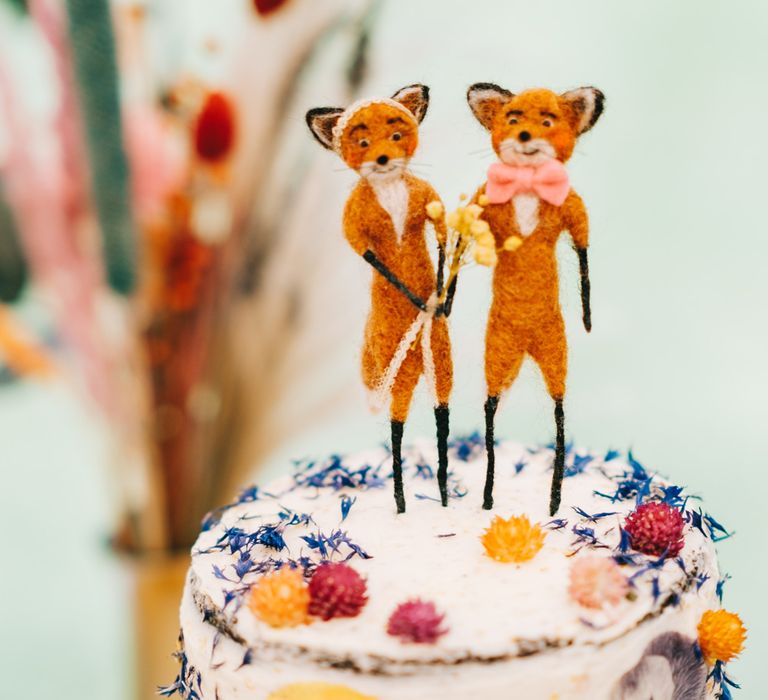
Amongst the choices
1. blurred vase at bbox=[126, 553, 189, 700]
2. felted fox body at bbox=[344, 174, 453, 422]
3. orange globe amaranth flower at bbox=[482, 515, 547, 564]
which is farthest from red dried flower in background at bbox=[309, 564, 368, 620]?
blurred vase at bbox=[126, 553, 189, 700]

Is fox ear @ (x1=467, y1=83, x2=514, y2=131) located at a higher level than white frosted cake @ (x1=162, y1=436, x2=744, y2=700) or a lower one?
higher

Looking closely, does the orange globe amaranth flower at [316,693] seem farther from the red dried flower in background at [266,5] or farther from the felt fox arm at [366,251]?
the red dried flower in background at [266,5]

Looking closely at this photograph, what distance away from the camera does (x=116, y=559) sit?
2.35 metres

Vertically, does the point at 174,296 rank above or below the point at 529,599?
above

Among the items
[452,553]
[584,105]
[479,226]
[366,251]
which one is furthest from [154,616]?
[584,105]

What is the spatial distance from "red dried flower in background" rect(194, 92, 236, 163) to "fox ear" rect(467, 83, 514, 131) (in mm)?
888

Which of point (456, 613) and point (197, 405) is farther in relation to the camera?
point (197, 405)

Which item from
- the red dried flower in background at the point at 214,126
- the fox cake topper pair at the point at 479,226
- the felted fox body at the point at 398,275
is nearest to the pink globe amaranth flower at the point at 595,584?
the fox cake topper pair at the point at 479,226

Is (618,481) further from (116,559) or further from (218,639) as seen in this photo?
(116,559)

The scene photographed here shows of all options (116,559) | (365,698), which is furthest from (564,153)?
(116,559)

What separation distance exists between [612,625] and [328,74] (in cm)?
127

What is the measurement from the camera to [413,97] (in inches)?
51.1

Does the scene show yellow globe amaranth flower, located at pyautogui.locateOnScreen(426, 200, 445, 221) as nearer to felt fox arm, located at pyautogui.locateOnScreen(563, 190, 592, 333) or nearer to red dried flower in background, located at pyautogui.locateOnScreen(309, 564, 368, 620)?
felt fox arm, located at pyautogui.locateOnScreen(563, 190, 592, 333)

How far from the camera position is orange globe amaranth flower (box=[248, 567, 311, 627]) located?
3.58 ft
